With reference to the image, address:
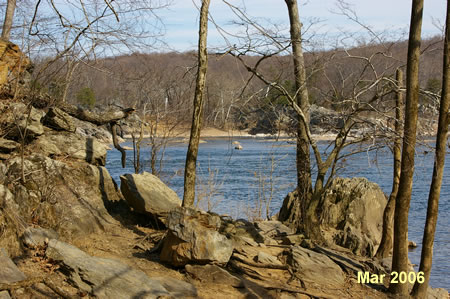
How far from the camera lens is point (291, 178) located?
63.2ft

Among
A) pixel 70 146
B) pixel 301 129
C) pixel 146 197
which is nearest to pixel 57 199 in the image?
pixel 146 197

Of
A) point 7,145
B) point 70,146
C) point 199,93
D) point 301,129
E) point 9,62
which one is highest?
point 9,62

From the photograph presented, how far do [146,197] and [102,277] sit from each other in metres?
3.19

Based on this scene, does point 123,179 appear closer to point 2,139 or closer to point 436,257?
point 2,139

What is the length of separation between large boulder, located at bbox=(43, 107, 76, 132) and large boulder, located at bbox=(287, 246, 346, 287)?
4.94 meters

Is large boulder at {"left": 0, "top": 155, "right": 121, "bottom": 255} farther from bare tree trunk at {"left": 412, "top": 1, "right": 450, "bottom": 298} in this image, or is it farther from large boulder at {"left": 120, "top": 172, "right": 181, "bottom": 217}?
bare tree trunk at {"left": 412, "top": 1, "right": 450, "bottom": 298}

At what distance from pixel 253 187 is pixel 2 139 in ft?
36.7

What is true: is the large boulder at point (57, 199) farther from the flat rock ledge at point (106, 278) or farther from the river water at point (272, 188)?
the river water at point (272, 188)

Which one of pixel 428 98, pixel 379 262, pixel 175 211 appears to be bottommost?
pixel 379 262

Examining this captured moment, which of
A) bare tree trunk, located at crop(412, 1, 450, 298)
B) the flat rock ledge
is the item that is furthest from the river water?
the flat rock ledge

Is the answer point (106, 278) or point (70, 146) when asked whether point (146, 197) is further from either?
point (106, 278)

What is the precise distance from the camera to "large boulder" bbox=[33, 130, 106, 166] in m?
9.21

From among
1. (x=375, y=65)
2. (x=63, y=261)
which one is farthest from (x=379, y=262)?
(x=63, y=261)

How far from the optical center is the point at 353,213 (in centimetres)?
1117
